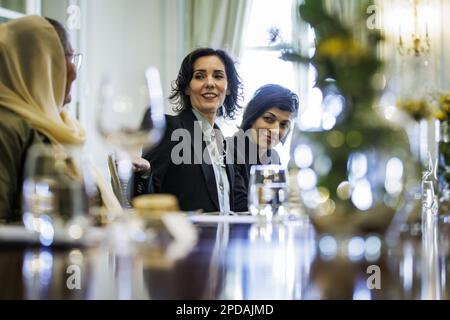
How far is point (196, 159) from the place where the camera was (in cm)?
267

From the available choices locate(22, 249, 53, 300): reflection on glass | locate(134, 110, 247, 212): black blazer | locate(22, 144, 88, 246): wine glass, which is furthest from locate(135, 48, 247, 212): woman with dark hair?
locate(22, 249, 53, 300): reflection on glass

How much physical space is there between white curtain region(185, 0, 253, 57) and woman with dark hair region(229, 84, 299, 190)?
6.15ft

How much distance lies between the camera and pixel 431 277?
2.11ft

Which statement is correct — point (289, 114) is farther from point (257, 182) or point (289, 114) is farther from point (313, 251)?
point (313, 251)

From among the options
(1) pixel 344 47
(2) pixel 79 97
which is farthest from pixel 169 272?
(2) pixel 79 97

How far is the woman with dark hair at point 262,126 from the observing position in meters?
3.01

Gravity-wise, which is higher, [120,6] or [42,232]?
[120,6]

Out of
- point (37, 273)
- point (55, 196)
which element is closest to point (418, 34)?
point (55, 196)

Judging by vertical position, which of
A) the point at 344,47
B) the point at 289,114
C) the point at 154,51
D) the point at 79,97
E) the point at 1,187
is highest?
the point at 154,51

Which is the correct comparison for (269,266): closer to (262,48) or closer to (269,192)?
(269,192)

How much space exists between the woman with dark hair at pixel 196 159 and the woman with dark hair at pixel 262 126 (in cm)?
10

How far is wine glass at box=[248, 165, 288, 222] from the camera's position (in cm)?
138

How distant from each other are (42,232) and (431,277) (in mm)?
506

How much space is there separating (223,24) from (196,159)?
241cm
